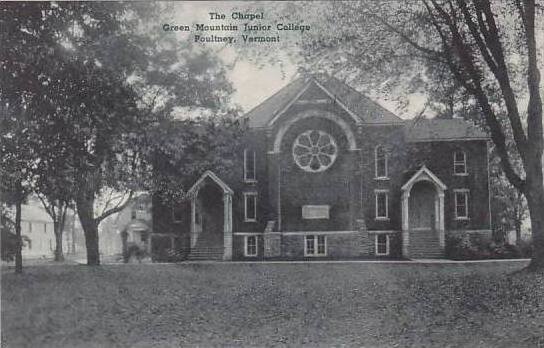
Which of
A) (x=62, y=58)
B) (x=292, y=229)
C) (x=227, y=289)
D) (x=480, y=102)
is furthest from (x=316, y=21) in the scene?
(x=292, y=229)

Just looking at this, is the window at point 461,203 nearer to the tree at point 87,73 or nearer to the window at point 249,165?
the window at point 249,165

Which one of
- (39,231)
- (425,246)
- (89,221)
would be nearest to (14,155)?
(89,221)

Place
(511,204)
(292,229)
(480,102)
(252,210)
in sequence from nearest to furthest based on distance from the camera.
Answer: (480,102), (292,229), (252,210), (511,204)

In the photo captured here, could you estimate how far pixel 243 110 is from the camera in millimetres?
13297

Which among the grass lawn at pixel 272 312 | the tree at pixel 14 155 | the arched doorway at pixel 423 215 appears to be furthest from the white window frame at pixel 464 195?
the tree at pixel 14 155

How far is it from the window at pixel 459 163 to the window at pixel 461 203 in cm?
84

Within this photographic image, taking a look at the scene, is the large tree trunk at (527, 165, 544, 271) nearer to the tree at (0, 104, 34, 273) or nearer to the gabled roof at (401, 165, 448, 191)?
the tree at (0, 104, 34, 273)

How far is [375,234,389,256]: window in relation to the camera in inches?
888

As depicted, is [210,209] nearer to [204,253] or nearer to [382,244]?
[204,253]

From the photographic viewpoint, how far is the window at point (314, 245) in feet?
73.5

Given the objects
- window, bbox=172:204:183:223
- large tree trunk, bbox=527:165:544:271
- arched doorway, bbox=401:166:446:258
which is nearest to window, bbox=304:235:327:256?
arched doorway, bbox=401:166:446:258

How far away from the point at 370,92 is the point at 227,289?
5.66 m

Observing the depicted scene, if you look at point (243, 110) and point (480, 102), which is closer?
point (480, 102)

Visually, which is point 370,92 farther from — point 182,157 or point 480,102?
point 182,157
